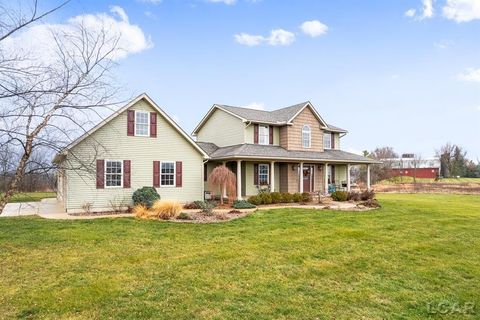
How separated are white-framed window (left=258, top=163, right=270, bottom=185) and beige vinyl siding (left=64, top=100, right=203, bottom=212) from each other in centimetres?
466

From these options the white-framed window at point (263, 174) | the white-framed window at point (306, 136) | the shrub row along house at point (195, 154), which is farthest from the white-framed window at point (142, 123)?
the white-framed window at point (306, 136)

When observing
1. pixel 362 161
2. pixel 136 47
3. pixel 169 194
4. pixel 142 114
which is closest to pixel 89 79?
pixel 136 47

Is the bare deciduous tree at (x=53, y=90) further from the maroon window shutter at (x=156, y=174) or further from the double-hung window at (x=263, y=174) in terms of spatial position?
the double-hung window at (x=263, y=174)

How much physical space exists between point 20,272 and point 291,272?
547 centimetres

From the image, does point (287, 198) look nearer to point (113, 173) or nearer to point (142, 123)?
point (142, 123)

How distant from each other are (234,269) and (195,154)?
11.2 m

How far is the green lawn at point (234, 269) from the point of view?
4.91m

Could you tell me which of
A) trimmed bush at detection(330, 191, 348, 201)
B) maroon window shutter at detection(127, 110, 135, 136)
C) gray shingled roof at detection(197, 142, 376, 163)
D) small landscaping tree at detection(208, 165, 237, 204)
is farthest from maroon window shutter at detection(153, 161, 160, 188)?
trimmed bush at detection(330, 191, 348, 201)

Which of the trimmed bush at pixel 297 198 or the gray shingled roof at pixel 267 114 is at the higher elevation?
the gray shingled roof at pixel 267 114

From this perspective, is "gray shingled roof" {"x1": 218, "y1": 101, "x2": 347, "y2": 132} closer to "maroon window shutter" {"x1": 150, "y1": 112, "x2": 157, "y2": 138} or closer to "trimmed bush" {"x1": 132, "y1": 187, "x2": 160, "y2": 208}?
"maroon window shutter" {"x1": 150, "y1": 112, "x2": 157, "y2": 138}

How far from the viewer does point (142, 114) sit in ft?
51.7

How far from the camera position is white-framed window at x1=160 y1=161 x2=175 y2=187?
16.3 metres

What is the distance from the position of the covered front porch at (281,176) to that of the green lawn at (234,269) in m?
8.31

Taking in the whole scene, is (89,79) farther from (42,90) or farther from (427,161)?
(427,161)
